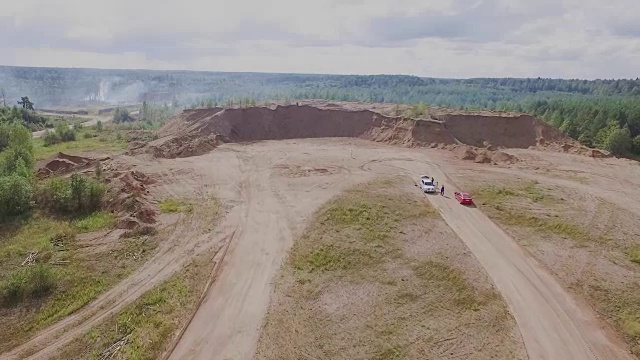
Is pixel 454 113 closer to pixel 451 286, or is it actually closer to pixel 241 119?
pixel 241 119

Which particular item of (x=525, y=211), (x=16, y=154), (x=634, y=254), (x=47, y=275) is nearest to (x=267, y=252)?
(x=47, y=275)

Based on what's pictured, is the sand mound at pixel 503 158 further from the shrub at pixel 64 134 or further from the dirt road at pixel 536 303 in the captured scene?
the shrub at pixel 64 134

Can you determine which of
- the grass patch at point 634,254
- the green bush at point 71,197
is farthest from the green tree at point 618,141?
the green bush at point 71,197

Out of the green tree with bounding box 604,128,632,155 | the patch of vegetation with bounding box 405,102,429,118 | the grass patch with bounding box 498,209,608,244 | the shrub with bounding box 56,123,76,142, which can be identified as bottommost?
the shrub with bounding box 56,123,76,142

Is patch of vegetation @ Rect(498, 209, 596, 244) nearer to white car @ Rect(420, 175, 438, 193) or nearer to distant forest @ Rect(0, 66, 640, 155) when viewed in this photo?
white car @ Rect(420, 175, 438, 193)

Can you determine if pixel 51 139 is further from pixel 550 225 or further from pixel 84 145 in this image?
pixel 550 225

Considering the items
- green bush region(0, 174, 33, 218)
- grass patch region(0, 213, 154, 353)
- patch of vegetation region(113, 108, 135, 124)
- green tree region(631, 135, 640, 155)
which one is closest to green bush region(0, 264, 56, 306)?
grass patch region(0, 213, 154, 353)
